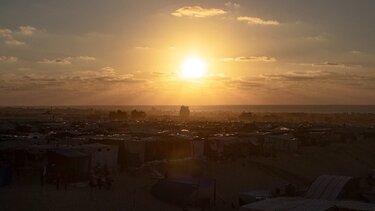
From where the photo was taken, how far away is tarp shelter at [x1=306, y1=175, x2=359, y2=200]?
70.7 ft

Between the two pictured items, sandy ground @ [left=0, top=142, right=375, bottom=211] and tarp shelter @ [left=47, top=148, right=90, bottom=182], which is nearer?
sandy ground @ [left=0, top=142, right=375, bottom=211]

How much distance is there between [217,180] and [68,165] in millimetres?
8606

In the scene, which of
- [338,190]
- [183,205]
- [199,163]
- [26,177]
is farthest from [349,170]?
[26,177]

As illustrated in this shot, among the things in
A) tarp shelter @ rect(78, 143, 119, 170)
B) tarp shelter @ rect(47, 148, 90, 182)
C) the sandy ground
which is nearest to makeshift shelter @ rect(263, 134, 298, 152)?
the sandy ground

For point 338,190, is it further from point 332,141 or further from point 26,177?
point 332,141

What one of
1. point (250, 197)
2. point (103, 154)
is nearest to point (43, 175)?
point (103, 154)

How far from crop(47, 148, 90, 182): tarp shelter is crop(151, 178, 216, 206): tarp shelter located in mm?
4283

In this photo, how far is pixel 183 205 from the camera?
72.2 feet

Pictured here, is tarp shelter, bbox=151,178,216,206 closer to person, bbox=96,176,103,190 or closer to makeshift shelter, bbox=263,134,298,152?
person, bbox=96,176,103,190

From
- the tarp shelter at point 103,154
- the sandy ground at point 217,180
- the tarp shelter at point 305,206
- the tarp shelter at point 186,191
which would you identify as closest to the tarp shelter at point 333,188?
the tarp shelter at point 305,206

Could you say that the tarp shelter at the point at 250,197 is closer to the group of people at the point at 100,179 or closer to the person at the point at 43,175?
the group of people at the point at 100,179

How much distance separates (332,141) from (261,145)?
11.8 metres

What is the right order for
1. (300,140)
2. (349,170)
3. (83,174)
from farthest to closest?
(300,140) < (349,170) < (83,174)

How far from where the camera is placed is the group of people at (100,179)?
23797mm
